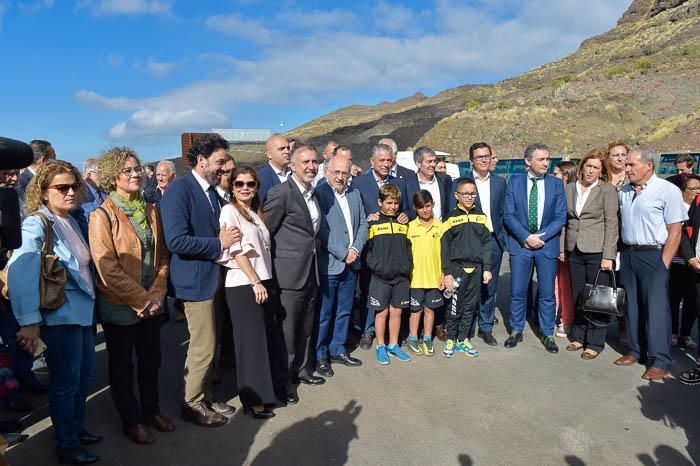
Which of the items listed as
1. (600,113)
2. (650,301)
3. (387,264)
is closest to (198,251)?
(387,264)

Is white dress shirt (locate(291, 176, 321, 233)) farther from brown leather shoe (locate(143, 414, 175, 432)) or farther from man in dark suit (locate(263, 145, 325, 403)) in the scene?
brown leather shoe (locate(143, 414, 175, 432))

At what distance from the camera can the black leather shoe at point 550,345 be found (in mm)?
5211

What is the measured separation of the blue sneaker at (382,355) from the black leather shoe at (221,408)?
1.62m

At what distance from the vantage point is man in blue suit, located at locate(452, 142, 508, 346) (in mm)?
5438

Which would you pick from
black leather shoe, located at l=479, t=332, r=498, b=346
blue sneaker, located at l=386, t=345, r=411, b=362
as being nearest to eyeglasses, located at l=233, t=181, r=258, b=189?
blue sneaker, located at l=386, t=345, r=411, b=362

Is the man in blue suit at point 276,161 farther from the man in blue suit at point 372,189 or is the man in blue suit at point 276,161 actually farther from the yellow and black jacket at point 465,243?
the yellow and black jacket at point 465,243

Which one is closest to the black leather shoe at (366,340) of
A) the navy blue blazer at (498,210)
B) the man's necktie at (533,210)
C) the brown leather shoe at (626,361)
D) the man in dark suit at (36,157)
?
the navy blue blazer at (498,210)

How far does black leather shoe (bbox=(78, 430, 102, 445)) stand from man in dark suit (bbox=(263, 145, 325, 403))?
143 centimetres

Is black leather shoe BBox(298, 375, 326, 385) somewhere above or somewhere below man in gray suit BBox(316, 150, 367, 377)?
below

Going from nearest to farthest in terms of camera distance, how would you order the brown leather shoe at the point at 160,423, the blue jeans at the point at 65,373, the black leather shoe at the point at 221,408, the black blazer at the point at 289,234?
the blue jeans at the point at 65,373 → the brown leather shoe at the point at 160,423 → the black leather shoe at the point at 221,408 → the black blazer at the point at 289,234

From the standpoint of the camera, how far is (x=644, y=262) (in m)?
4.68

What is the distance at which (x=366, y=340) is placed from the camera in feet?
17.5

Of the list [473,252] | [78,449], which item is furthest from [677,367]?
[78,449]

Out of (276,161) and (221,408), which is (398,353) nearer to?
(221,408)
